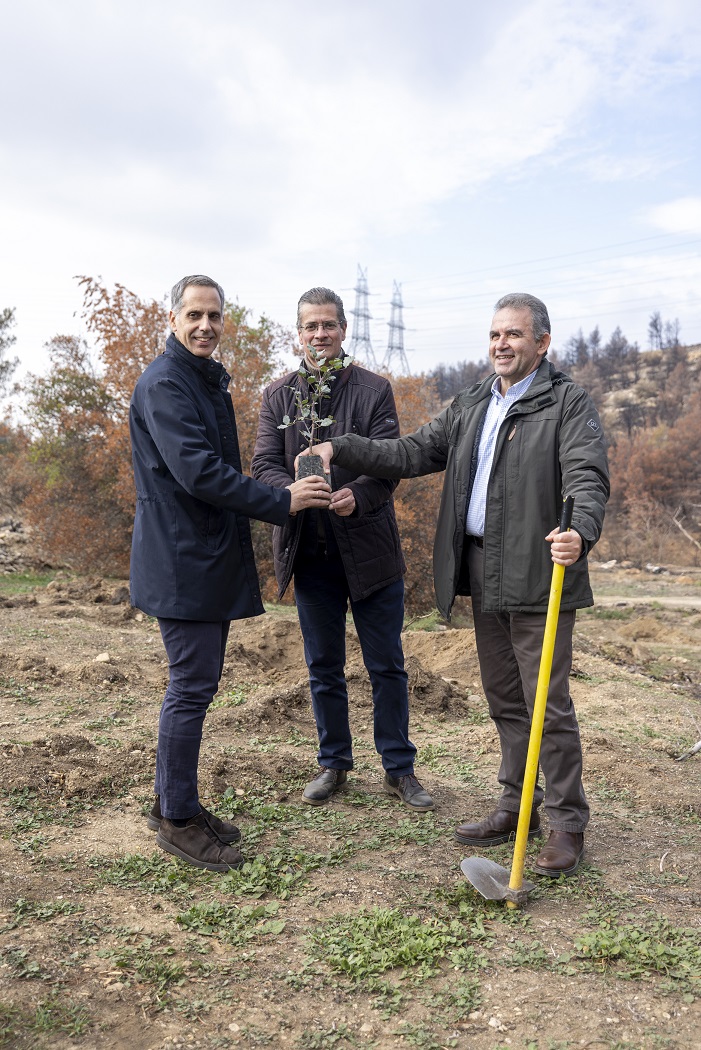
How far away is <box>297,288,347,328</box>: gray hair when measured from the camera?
3.81 metres

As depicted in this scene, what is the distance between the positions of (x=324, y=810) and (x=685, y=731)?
10.8ft

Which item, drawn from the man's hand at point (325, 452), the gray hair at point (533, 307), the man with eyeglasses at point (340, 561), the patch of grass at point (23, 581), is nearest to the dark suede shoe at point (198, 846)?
the man with eyeglasses at point (340, 561)

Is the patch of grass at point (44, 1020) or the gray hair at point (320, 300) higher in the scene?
the gray hair at point (320, 300)

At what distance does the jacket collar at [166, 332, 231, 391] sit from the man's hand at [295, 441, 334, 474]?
504 millimetres

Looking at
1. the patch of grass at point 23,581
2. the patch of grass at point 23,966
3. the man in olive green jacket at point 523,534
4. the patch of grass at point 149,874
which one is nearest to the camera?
the patch of grass at point 23,966

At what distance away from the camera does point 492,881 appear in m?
3.14

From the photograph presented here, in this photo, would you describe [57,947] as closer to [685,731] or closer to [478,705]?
[478,705]

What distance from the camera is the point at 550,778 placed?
11.2ft

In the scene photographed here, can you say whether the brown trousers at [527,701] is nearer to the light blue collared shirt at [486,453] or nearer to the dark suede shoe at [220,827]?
the light blue collared shirt at [486,453]

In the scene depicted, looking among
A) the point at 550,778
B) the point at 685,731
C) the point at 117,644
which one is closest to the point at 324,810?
the point at 550,778

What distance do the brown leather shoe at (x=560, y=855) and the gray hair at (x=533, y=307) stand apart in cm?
205

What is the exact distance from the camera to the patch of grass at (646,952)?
2660 mm

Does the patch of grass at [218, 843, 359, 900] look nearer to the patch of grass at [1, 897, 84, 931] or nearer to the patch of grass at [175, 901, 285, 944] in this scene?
the patch of grass at [175, 901, 285, 944]

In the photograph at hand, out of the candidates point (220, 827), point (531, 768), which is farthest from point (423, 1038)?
point (220, 827)
